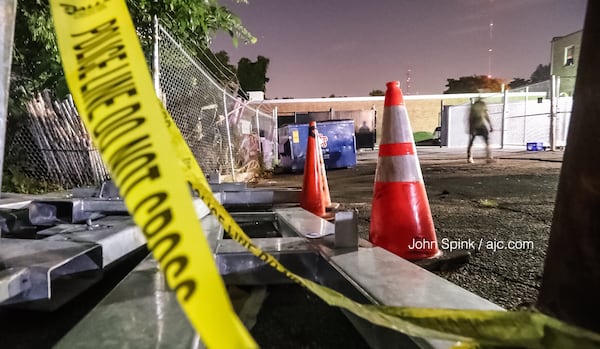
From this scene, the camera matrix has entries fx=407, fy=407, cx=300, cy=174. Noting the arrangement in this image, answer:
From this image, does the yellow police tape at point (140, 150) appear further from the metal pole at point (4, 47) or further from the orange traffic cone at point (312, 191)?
the orange traffic cone at point (312, 191)

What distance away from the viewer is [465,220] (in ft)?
15.2

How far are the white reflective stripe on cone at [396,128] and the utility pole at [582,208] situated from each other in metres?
1.93

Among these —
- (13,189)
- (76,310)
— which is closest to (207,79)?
(13,189)

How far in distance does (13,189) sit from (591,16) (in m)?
8.10

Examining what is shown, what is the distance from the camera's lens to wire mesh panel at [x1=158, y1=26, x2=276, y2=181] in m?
5.62

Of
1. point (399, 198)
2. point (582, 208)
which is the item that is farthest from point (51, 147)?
point (582, 208)

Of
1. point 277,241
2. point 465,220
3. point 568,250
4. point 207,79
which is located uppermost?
point 207,79

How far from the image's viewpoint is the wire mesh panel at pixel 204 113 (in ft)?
18.4

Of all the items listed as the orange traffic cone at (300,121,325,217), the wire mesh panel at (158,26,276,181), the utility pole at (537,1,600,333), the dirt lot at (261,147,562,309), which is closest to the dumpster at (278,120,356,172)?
the wire mesh panel at (158,26,276,181)

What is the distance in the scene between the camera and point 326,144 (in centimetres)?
1667

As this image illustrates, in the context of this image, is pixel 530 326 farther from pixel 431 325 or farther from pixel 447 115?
pixel 447 115

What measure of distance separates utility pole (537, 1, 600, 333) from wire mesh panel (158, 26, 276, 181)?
174 inches

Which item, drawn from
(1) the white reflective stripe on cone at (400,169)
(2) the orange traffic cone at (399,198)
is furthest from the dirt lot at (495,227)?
(1) the white reflective stripe on cone at (400,169)

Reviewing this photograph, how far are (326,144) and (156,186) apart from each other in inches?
627
